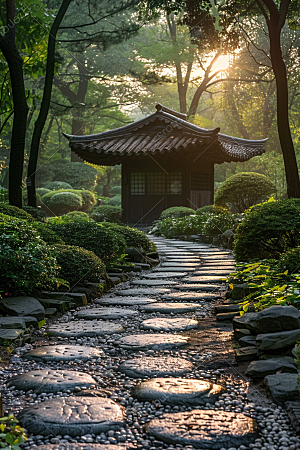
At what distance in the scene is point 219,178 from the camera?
129 ft

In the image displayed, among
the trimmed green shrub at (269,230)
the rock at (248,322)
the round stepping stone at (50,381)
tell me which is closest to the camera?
the round stepping stone at (50,381)

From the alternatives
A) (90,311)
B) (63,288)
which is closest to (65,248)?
(63,288)

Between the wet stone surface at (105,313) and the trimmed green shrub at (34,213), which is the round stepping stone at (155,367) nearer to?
the wet stone surface at (105,313)

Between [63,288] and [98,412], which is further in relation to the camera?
[63,288]

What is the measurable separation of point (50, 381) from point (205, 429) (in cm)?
115

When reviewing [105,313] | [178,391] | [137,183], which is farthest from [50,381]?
[137,183]

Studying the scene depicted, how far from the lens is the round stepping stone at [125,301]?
529cm

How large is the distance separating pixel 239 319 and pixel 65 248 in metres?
3.34

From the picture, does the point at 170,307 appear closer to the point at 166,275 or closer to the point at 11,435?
the point at 166,275

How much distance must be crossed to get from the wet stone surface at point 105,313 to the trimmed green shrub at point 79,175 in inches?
1020

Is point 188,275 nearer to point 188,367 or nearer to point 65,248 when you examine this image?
point 65,248

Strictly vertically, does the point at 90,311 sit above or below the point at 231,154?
below

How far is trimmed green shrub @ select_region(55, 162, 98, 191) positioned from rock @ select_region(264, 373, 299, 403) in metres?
28.4

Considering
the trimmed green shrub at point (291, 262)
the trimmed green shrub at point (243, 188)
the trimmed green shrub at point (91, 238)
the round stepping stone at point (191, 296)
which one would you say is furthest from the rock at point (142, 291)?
the trimmed green shrub at point (243, 188)
